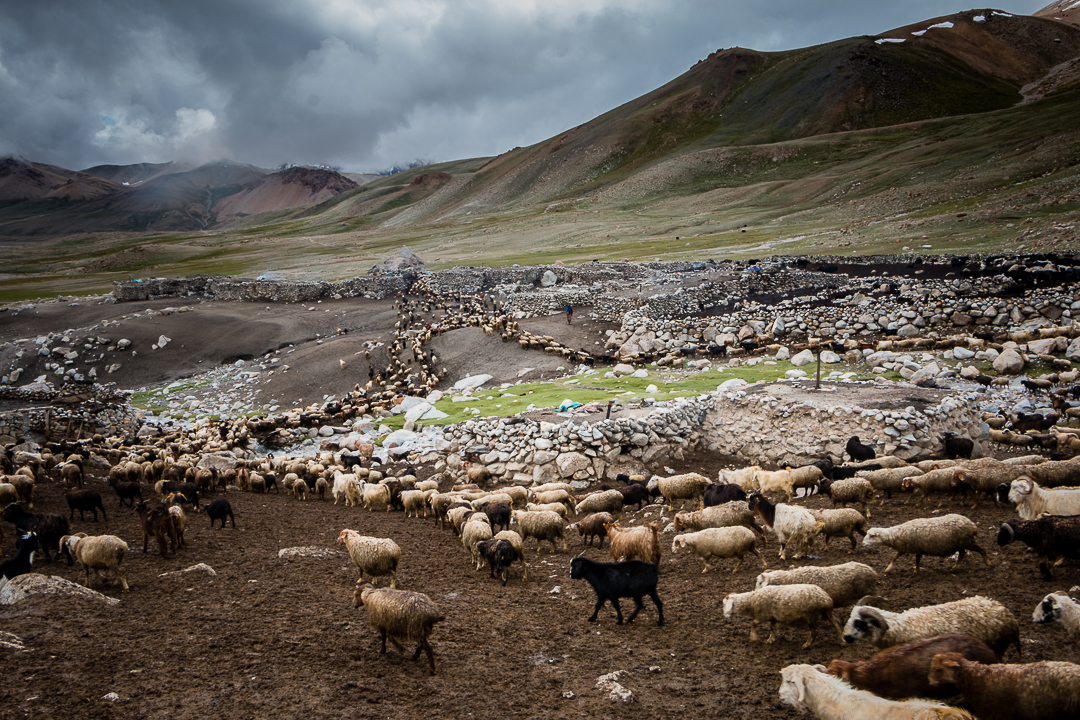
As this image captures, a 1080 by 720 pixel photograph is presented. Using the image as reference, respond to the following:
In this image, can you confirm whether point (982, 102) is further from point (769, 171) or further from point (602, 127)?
point (602, 127)

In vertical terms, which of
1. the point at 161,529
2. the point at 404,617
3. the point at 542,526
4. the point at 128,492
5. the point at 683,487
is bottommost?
the point at 683,487

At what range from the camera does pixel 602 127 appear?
591ft

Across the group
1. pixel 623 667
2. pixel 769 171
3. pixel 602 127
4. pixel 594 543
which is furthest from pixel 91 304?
pixel 602 127

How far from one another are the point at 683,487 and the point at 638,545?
4.07 metres

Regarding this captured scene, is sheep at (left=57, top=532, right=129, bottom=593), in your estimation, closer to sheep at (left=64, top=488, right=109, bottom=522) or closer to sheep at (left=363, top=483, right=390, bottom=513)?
sheep at (left=64, top=488, right=109, bottom=522)

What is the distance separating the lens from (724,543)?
8594 millimetres

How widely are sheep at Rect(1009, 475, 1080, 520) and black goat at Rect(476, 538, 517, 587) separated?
26.4 feet

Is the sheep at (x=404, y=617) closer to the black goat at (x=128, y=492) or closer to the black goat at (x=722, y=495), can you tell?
the black goat at (x=722, y=495)

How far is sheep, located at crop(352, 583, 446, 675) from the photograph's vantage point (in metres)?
6.27

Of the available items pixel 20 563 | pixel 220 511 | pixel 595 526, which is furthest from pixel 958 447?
pixel 20 563

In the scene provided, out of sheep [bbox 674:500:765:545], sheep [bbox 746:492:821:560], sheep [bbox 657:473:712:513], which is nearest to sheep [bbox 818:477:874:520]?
sheep [bbox 674:500:765:545]

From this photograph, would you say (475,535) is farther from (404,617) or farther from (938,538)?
(938,538)

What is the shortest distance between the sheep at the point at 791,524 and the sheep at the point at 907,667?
143 inches

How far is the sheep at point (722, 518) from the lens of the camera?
996cm
